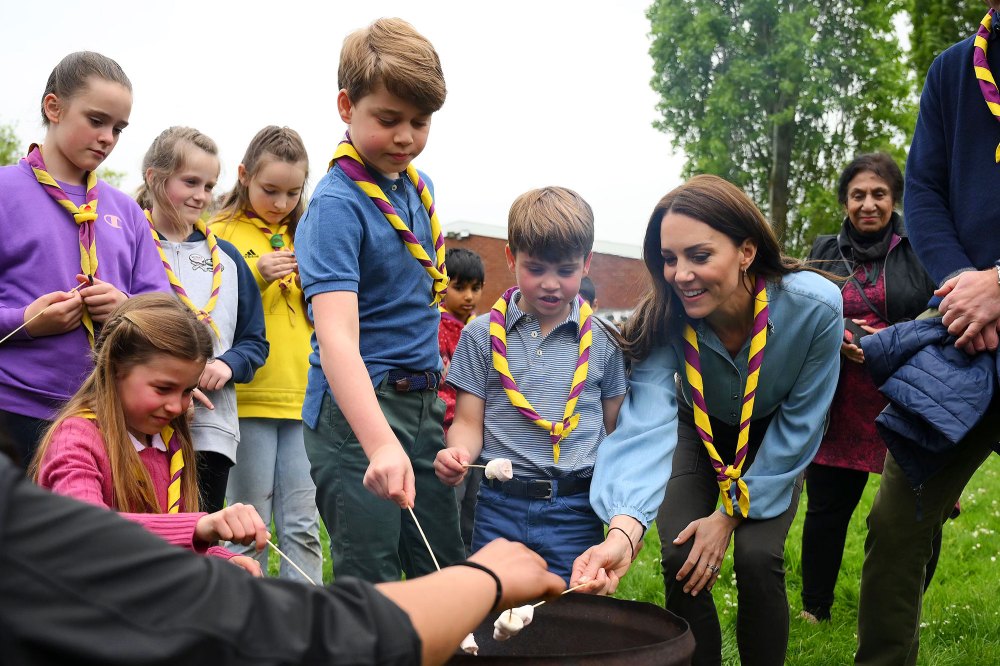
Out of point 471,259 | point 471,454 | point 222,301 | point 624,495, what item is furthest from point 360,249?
point 471,259

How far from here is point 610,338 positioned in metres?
3.35

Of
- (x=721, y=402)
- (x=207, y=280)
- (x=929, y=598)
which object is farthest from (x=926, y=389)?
(x=207, y=280)

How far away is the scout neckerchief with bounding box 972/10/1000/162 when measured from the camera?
2.99 metres

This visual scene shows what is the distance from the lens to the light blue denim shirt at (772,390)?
10.2 feet

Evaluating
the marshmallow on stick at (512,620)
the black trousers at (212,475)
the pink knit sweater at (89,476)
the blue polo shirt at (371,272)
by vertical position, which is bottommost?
the black trousers at (212,475)

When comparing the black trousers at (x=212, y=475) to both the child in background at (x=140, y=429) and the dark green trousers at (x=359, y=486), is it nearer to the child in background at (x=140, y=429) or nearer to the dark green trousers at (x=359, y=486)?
the child in background at (x=140, y=429)

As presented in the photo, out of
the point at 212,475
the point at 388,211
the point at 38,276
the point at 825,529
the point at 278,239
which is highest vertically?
the point at 388,211

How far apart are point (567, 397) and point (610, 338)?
0.29 metres

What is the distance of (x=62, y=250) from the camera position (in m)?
3.24

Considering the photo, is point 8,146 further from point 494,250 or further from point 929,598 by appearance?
point 929,598

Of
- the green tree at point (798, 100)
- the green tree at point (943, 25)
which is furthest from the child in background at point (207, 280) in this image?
the green tree at point (798, 100)

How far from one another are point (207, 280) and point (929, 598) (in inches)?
140

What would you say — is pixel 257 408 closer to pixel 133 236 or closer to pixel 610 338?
pixel 133 236

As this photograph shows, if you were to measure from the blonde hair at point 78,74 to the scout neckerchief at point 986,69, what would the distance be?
2.78 meters
